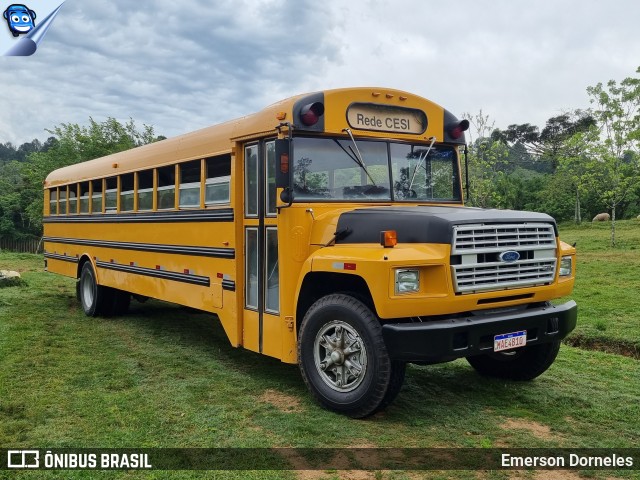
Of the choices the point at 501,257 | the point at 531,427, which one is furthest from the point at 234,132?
the point at 531,427

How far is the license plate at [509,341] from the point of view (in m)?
4.46

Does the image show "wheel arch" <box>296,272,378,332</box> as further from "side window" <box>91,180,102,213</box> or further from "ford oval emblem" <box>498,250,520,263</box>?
"side window" <box>91,180,102,213</box>

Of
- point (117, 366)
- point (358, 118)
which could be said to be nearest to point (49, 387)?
point (117, 366)

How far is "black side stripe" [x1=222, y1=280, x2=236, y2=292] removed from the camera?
5.83m

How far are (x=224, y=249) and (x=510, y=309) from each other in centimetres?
287

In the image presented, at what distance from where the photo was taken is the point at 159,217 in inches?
291

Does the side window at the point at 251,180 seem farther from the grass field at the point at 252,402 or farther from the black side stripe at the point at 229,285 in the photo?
the grass field at the point at 252,402

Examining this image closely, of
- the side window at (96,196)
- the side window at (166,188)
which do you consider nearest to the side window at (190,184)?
the side window at (166,188)

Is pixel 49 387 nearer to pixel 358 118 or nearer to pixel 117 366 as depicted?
pixel 117 366

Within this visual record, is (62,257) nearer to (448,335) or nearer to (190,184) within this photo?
(190,184)

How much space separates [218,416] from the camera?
15.4ft

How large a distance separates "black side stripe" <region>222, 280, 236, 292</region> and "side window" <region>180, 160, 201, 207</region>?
1.07 metres

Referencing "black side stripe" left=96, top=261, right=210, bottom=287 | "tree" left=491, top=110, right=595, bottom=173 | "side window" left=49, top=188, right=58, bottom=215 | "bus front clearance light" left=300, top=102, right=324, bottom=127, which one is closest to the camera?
"bus front clearance light" left=300, top=102, right=324, bottom=127

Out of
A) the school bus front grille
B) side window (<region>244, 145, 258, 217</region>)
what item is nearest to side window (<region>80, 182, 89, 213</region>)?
side window (<region>244, 145, 258, 217</region>)
